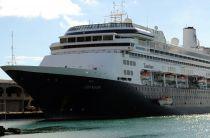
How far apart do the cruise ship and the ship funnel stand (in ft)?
51.1

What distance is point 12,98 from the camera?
90500mm

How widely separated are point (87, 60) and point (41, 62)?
714cm

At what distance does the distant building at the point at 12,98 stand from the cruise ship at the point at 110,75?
84.0 ft

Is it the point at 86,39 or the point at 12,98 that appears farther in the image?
the point at 12,98

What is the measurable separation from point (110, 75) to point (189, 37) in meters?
39.3

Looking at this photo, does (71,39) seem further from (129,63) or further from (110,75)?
(110,75)

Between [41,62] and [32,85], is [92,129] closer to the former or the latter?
[32,85]

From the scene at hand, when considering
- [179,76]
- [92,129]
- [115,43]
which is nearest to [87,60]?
[115,43]

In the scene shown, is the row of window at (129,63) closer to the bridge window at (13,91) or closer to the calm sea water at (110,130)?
the calm sea water at (110,130)

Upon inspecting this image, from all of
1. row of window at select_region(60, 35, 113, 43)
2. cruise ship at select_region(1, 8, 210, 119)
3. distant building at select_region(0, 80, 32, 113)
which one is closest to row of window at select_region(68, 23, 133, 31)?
cruise ship at select_region(1, 8, 210, 119)

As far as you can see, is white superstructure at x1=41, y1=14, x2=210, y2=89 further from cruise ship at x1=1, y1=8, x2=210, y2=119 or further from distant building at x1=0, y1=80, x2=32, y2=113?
distant building at x1=0, y1=80, x2=32, y2=113

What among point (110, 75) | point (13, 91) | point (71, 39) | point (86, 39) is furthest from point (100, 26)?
point (13, 91)

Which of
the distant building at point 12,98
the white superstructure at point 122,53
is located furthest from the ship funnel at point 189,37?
the distant building at point 12,98

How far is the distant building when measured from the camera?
88.8 metres
